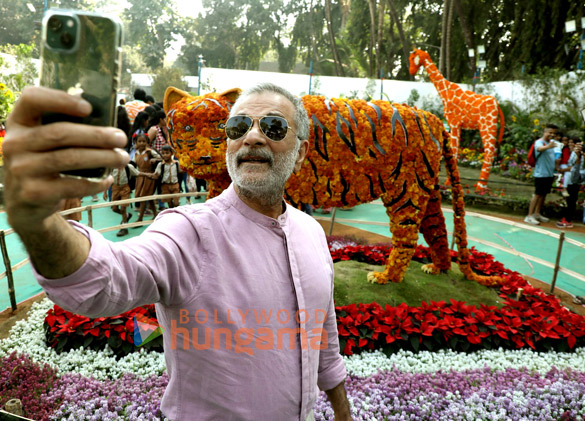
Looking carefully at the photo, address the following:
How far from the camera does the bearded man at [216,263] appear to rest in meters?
0.62

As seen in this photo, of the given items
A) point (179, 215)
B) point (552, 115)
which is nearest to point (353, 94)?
point (552, 115)

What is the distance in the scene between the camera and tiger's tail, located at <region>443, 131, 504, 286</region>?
422cm

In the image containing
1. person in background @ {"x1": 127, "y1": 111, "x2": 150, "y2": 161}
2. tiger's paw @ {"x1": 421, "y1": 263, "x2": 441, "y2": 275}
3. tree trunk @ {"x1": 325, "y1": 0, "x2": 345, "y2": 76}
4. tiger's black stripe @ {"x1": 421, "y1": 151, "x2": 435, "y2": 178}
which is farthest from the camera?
tree trunk @ {"x1": 325, "y1": 0, "x2": 345, "y2": 76}

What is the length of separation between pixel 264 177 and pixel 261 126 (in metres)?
0.23

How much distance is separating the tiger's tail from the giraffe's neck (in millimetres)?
5898

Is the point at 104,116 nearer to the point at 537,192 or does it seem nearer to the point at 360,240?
the point at 360,240

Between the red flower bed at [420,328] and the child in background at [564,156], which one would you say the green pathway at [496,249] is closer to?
the red flower bed at [420,328]

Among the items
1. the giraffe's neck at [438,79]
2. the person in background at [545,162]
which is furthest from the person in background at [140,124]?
the person in background at [545,162]

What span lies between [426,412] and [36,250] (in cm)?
286

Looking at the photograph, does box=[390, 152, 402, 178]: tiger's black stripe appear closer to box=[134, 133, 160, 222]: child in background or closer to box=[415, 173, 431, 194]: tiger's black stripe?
box=[415, 173, 431, 194]: tiger's black stripe

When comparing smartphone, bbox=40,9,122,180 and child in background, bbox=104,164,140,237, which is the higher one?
smartphone, bbox=40,9,122,180

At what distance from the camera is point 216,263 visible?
1.26 metres

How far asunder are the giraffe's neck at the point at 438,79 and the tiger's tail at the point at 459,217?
590 centimetres

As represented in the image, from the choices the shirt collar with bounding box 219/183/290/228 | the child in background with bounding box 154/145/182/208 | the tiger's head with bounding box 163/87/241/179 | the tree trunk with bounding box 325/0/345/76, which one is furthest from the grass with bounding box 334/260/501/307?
the tree trunk with bounding box 325/0/345/76
